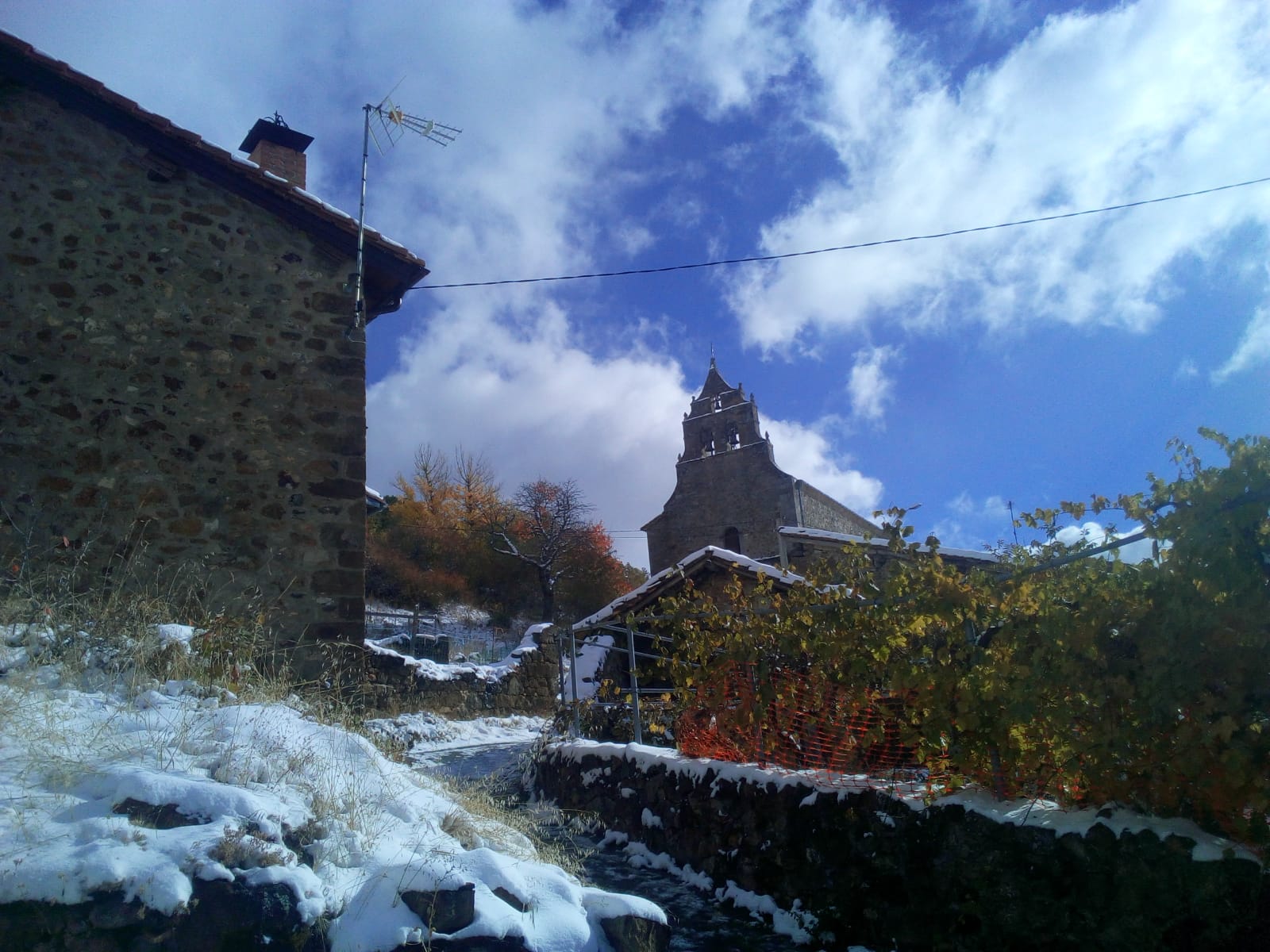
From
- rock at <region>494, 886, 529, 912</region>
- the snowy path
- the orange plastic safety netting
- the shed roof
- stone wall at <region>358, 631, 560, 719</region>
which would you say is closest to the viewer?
rock at <region>494, 886, 529, 912</region>

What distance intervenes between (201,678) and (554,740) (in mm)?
5797

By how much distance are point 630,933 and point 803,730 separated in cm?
253

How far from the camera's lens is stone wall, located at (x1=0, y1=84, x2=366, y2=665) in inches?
250

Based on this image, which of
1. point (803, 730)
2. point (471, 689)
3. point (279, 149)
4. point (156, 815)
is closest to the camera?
point (156, 815)

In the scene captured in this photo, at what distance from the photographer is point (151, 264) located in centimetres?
691

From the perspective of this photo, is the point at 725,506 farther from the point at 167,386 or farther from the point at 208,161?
the point at 167,386

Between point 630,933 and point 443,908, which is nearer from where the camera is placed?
point 443,908

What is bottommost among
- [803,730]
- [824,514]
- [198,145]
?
[803,730]

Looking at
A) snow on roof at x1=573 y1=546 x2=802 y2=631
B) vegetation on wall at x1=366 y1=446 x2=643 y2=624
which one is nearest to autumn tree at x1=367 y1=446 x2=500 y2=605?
vegetation on wall at x1=366 y1=446 x2=643 y2=624

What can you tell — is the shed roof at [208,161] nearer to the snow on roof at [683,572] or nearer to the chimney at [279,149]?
the chimney at [279,149]

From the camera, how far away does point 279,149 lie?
10.1 meters

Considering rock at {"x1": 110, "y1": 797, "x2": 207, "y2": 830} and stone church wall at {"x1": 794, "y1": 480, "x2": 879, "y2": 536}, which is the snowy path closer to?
rock at {"x1": 110, "y1": 797, "x2": 207, "y2": 830}

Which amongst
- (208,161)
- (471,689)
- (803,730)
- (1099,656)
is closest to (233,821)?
(1099,656)

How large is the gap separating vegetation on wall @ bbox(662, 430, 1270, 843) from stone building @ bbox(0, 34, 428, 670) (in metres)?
4.40
